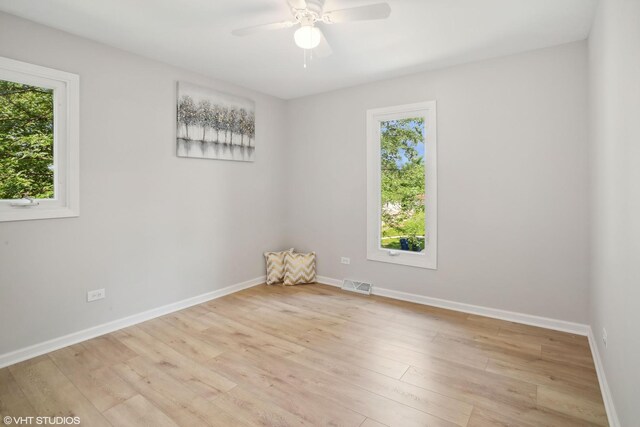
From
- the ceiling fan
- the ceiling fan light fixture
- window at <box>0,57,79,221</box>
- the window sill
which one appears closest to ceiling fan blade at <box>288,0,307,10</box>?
the ceiling fan

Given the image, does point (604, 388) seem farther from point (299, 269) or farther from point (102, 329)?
point (102, 329)

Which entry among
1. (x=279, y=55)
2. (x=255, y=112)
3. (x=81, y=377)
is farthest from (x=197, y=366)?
(x=255, y=112)

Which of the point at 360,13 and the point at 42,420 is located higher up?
the point at 360,13

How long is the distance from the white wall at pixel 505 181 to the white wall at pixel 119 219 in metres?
1.83

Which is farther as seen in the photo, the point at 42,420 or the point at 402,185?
the point at 402,185

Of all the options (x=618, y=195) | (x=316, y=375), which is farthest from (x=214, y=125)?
(x=618, y=195)

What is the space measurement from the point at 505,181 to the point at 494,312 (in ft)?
4.28

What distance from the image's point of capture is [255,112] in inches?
168

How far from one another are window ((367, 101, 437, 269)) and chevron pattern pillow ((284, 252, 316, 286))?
0.86m

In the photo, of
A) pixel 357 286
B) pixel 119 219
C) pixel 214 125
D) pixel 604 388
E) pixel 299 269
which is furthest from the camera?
pixel 299 269

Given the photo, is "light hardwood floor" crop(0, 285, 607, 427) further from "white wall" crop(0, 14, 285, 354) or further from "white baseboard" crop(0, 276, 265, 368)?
"white wall" crop(0, 14, 285, 354)

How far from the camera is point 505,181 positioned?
3.11 m

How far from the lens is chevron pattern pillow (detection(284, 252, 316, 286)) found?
4.33 metres

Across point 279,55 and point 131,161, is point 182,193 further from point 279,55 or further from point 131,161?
point 279,55
